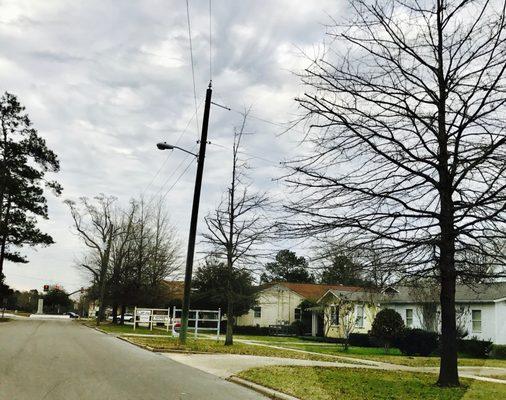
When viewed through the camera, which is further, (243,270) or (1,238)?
(1,238)

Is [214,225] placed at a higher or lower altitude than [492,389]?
higher

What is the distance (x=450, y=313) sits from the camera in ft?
38.4

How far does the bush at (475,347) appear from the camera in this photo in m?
29.9

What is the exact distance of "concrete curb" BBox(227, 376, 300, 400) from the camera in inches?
370

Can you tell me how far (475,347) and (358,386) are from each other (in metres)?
22.5

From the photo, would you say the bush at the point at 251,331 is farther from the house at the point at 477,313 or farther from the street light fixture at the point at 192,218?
the street light fixture at the point at 192,218

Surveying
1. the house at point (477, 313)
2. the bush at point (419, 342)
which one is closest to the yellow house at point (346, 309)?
the house at point (477, 313)

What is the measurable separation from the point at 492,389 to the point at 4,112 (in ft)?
139

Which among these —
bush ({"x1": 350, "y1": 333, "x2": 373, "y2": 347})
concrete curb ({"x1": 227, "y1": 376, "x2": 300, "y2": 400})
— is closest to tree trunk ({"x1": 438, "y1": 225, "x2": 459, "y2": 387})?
concrete curb ({"x1": 227, "y1": 376, "x2": 300, "y2": 400})

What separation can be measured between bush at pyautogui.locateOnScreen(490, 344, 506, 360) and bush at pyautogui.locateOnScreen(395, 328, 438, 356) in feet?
9.97

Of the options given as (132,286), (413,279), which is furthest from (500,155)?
(132,286)

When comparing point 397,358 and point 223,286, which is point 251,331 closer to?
point 223,286

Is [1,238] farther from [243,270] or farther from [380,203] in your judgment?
[380,203]

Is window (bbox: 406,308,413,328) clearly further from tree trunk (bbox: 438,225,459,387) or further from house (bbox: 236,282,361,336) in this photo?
tree trunk (bbox: 438,225,459,387)
